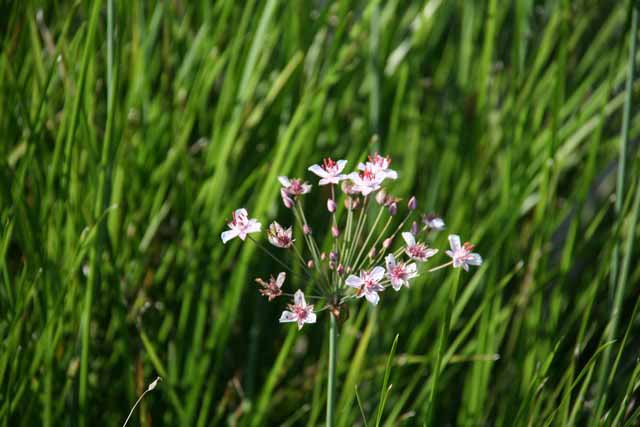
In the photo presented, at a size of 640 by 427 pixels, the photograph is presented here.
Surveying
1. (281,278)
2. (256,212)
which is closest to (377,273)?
(281,278)

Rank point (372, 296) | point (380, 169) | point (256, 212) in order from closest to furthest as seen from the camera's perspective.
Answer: point (372, 296)
point (380, 169)
point (256, 212)

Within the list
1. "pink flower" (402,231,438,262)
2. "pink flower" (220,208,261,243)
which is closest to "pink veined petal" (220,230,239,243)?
"pink flower" (220,208,261,243)

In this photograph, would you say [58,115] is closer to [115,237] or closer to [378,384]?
[115,237]

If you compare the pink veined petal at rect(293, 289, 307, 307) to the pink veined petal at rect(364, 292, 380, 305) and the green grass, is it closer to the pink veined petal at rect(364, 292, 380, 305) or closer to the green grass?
the pink veined petal at rect(364, 292, 380, 305)

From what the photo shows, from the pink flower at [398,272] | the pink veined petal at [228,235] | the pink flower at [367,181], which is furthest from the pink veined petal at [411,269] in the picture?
the pink veined petal at [228,235]

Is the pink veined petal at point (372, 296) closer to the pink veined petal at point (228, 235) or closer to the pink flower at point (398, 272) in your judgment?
the pink flower at point (398, 272)

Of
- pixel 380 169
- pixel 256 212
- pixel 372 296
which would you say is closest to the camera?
pixel 372 296

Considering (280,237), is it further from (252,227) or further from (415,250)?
(415,250)

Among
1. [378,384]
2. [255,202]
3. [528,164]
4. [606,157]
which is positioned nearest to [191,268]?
[255,202]
